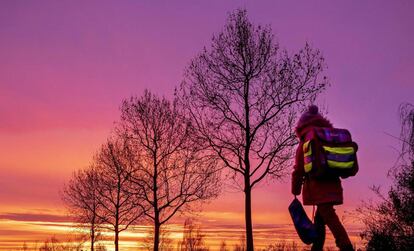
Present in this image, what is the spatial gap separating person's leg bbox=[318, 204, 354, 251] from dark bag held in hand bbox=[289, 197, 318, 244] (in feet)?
A: 1.10

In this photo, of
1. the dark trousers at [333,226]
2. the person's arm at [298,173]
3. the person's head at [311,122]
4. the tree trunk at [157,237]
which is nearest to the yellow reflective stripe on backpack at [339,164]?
the person's arm at [298,173]

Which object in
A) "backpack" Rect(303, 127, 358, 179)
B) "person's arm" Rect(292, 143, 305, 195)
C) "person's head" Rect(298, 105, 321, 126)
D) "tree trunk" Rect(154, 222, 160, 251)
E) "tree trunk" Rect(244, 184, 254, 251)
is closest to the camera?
"backpack" Rect(303, 127, 358, 179)

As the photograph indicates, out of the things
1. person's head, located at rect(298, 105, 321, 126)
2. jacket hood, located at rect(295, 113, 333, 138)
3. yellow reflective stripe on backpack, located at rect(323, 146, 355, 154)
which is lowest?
yellow reflective stripe on backpack, located at rect(323, 146, 355, 154)

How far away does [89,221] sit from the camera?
46.8 metres

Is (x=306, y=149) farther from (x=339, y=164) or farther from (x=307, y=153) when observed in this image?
(x=339, y=164)

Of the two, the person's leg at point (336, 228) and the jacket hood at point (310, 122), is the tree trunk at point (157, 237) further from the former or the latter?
the person's leg at point (336, 228)

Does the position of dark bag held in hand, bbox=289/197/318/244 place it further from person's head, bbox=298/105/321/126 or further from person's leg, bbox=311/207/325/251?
person's head, bbox=298/105/321/126

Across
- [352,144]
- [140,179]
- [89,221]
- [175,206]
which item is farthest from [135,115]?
[352,144]

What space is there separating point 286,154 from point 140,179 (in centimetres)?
1418

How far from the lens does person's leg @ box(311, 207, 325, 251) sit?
881cm

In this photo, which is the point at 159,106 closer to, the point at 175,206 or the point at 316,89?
the point at 175,206

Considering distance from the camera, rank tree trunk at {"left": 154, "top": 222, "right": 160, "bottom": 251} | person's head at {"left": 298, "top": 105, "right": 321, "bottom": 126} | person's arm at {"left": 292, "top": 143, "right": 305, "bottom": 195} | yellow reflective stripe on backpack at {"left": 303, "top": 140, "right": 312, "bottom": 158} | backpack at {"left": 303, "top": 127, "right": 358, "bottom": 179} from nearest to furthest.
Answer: backpack at {"left": 303, "top": 127, "right": 358, "bottom": 179} → yellow reflective stripe on backpack at {"left": 303, "top": 140, "right": 312, "bottom": 158} → person's arm at {"left": 292, "top": 143, "right": 305, "bottom": 195} → person's head at {"left": 298, "top": 105, "right": 321, "bottom": 126} → tree trunk at {"left": 154, "top": 222, "right": 160, "bottom": 251}

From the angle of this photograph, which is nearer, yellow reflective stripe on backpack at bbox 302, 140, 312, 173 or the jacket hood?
yellow reflective stripe on backpack at bbox 302, 140, 312, 173

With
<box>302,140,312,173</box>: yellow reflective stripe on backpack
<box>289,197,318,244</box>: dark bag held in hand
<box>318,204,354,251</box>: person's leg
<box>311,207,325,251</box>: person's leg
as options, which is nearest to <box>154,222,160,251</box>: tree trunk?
<box>289,197,318,244</box>: dark bag held in hand
